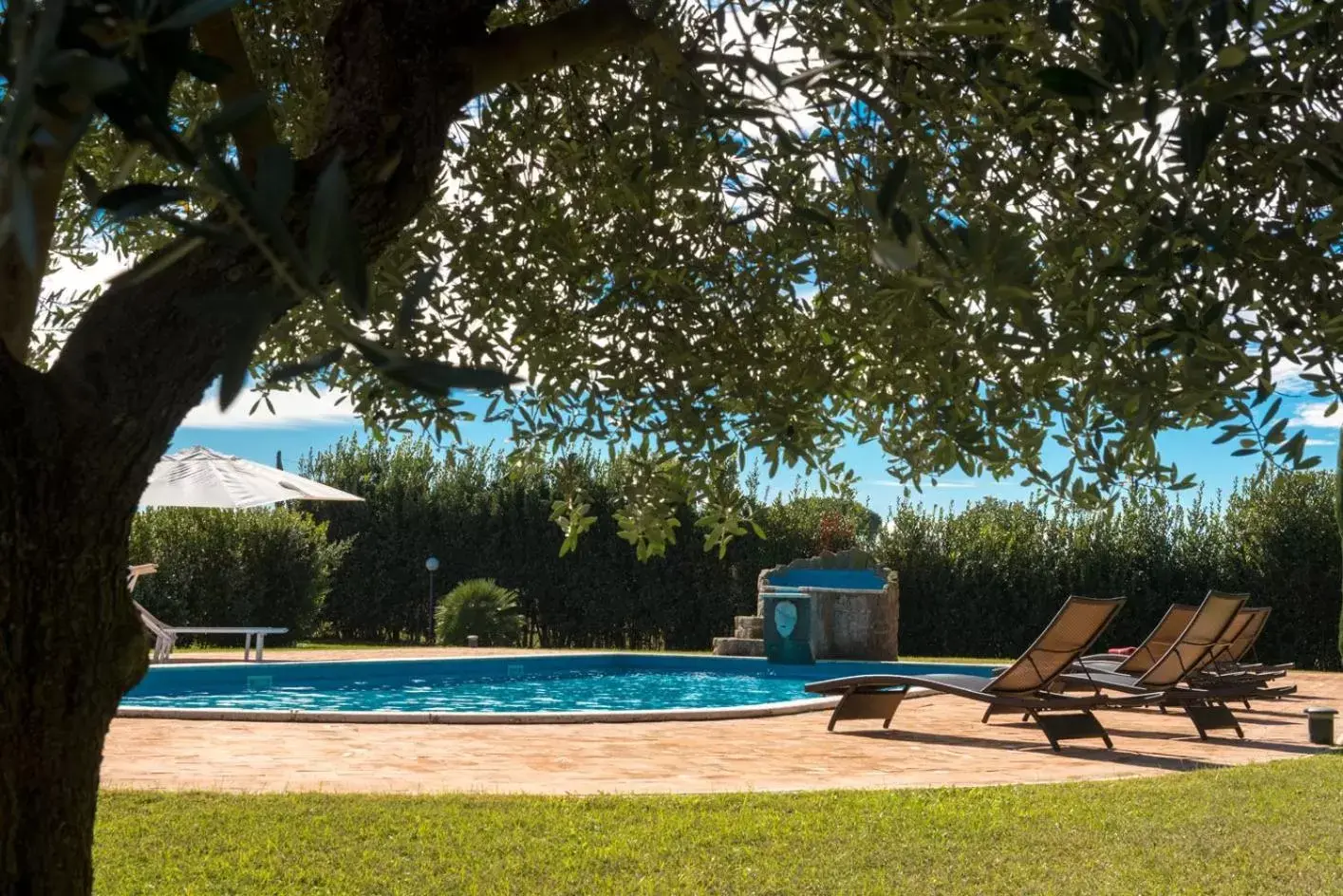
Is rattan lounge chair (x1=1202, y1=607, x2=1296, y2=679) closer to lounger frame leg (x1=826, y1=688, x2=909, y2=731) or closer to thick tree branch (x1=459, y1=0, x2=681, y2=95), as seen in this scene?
lounger frame leg (x1=826, y1=688, x2=909, y2=731)

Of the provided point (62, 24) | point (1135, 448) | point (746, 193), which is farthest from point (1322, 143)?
point (62, 24)

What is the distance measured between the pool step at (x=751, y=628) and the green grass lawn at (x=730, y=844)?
39.7 ft

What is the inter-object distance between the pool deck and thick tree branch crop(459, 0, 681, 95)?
485 centimetres

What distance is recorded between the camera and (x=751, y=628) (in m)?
19.3

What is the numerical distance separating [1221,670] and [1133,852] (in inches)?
315

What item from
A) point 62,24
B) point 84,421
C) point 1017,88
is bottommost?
point 84,421

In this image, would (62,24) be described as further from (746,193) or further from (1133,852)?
(1133,852)

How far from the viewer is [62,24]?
4.20ft

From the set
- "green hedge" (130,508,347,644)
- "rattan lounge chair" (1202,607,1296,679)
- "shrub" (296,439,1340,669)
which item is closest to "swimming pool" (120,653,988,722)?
"shrub" (296,439,1340,669)

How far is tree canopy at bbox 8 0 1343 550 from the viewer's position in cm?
133

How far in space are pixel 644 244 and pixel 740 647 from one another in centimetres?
1504

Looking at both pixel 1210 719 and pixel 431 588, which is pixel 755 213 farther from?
pixel 431 588

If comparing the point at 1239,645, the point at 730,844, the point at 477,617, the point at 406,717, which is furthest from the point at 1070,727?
the point at 477,617

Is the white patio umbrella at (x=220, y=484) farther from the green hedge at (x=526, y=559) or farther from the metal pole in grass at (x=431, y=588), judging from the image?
the green hedge at (x=526, y=559)
